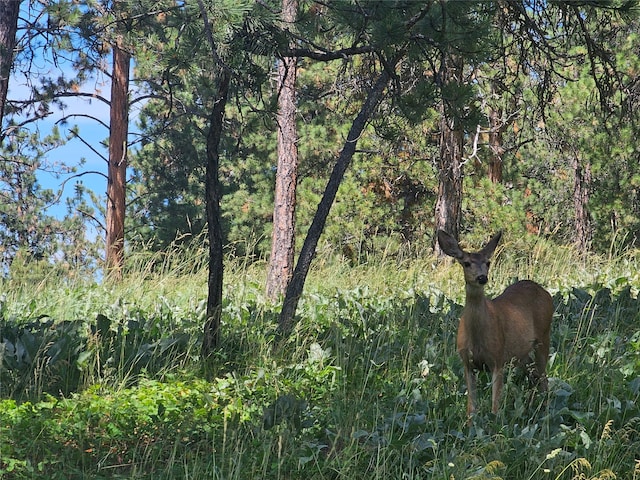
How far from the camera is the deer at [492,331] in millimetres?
5328

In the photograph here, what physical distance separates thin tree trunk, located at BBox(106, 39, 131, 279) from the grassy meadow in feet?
27.1

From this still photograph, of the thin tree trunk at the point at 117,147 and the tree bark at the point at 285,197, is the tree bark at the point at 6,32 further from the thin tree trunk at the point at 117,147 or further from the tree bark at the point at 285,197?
the thin tree trunk at the point at 117,147

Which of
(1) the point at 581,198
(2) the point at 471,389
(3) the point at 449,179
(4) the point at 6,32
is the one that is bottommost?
(2) the point at 471,389

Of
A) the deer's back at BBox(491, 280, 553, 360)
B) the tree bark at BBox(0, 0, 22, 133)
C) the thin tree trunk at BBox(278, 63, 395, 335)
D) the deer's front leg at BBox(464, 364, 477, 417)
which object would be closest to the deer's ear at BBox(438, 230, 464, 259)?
the deer's back at BBox(491, 280, 553, 360)

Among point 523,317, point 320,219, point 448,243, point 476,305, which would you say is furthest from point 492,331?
point 320,219

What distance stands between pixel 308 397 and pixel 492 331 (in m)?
1.50

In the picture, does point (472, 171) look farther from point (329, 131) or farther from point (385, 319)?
point (385, 319)

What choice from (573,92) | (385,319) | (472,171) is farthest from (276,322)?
(472,171)

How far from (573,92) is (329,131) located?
6.62 m

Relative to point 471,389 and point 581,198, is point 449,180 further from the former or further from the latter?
point 471,389

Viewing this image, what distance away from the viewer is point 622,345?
6734 mm

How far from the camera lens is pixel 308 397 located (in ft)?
20.0

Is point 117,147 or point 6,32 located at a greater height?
point 6,32

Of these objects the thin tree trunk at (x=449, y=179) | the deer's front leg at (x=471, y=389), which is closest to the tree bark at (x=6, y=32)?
the deer's front leg at (x=471, y=389)
